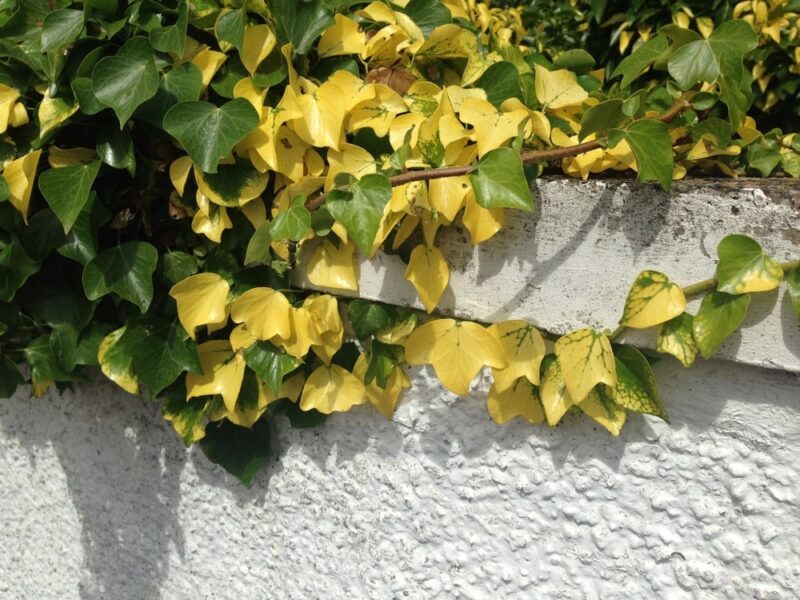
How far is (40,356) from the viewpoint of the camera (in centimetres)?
122

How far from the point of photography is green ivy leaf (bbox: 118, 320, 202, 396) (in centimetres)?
105

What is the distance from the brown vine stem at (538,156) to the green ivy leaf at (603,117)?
0.02m

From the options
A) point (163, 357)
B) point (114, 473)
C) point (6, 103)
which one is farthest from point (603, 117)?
point (114, 473)

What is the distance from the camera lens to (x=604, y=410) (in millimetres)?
870

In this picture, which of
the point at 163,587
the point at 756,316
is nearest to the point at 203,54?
the point at 756,316

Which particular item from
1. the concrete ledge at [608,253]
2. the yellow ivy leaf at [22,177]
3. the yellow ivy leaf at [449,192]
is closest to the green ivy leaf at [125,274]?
the yellow ivy leaf at [22,177]

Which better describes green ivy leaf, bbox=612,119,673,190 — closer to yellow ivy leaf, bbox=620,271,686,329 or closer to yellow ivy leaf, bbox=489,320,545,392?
yellow ivy leaf, bbox=620,271,686,329

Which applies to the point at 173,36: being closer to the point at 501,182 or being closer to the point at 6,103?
the point at 6,103

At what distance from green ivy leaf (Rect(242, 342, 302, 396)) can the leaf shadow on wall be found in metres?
0.44

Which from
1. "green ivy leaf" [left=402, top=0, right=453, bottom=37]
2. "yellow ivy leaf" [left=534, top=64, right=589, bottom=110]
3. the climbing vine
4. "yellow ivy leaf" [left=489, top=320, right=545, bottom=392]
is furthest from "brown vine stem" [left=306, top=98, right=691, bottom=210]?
"green ivy leaf" [left=402, top=0, right=453, bottom=37]

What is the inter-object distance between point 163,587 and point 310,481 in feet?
1.81

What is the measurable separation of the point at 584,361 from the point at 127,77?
663mm

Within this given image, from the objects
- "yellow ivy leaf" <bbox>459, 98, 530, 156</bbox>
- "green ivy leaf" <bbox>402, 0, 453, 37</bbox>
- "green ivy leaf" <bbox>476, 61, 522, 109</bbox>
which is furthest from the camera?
"green ivy leaf" <bbox>402, 0, 453, 37</bbox>

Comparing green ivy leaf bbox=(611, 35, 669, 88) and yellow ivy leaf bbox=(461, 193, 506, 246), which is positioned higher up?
green ivy leaf bbox=(611, 35, 669, 88)
